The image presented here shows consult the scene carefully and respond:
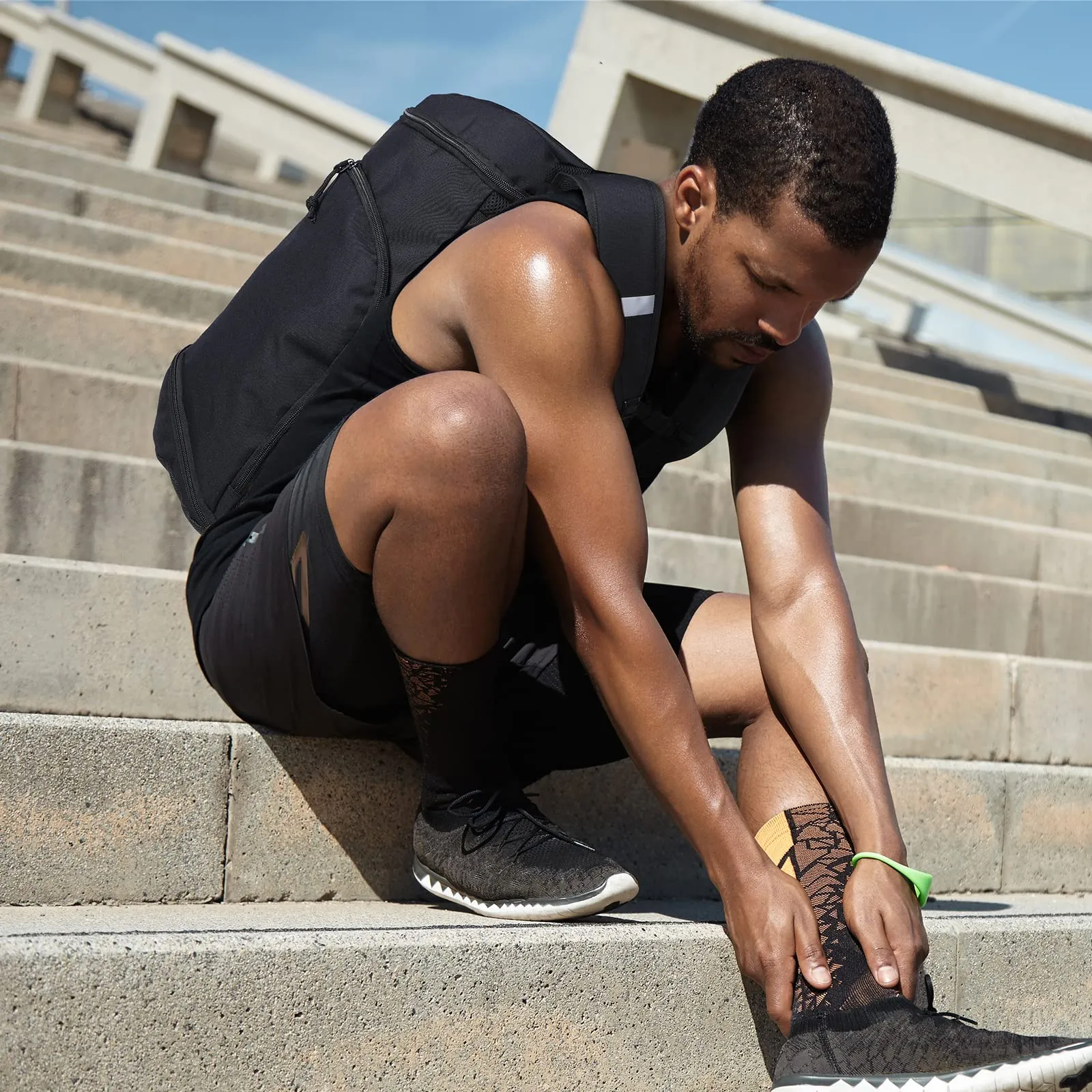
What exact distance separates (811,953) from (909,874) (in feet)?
0.71

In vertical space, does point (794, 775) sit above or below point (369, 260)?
below

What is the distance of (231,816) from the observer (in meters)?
2.01

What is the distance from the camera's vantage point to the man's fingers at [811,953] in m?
1.68

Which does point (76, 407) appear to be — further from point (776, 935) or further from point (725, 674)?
point (776, 935)

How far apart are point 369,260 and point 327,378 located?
0.61 ft

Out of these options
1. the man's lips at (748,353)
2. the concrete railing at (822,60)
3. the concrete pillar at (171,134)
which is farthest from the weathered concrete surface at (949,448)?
the concrete pillar at (171,134)

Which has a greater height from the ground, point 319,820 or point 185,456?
point 185,456

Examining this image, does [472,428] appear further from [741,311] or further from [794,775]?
[794,775]

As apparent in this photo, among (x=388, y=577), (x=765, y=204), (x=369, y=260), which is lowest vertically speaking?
(x=388, y=577)

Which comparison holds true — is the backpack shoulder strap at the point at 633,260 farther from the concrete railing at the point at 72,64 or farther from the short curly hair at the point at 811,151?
the concrete railing at the point at 72,64

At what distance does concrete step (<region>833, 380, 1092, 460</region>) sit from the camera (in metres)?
5.75

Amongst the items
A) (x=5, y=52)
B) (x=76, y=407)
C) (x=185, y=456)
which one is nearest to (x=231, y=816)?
(x=185, y=456)

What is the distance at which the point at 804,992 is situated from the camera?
1700mm

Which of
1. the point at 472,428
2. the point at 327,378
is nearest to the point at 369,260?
the point at 327,378
